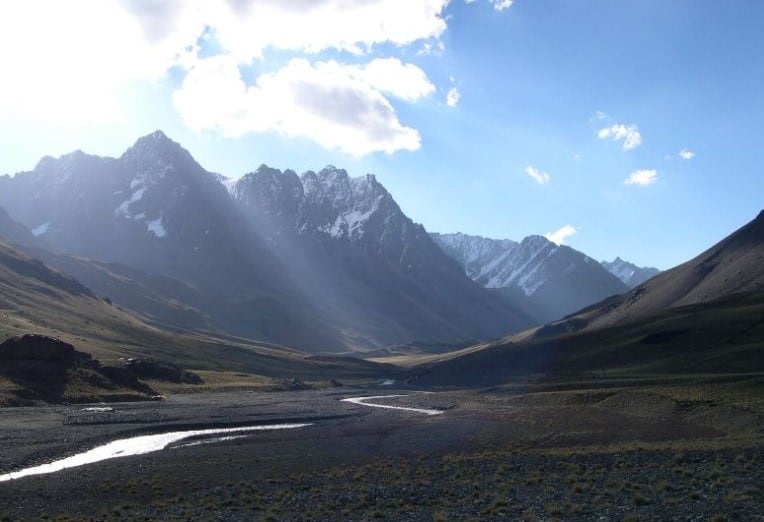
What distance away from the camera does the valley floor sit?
3025cm

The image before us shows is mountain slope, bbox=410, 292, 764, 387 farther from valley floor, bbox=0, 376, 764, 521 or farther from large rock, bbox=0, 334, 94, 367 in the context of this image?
large rock, bbox=0, 334, 94, 367

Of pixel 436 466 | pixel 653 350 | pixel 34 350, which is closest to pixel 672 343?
pixel 653 350

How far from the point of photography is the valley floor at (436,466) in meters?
30.2

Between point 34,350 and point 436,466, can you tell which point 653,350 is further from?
point 34,350

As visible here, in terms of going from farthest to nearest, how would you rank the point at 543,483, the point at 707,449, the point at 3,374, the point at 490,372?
1. the point at 490,372
2. the point at 3,374
3. the point at 707,449
4. the point at 543,483

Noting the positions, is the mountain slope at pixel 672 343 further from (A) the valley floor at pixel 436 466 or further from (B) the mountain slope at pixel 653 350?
(A) the valley floor at pixel 436 466

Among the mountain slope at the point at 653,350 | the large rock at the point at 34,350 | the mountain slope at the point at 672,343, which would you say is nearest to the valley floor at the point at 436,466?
the large rock at the point at 34,350

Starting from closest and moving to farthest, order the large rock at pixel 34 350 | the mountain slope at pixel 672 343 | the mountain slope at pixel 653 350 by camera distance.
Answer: the large rock at pixel 34 350, the mountain slope at pixel 653 350, the mountain slope at pixel 672 343

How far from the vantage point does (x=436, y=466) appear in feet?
143

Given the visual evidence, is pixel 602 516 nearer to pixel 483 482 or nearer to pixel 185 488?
pixel 483 482

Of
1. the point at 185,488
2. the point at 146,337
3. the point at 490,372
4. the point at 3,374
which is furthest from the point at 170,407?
the point at 146,337

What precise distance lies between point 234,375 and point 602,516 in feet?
497

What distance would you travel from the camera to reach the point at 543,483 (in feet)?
114

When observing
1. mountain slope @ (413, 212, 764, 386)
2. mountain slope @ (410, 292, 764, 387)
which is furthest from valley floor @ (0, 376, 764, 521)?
mountain slope @ (413, 212, 764, 386)
